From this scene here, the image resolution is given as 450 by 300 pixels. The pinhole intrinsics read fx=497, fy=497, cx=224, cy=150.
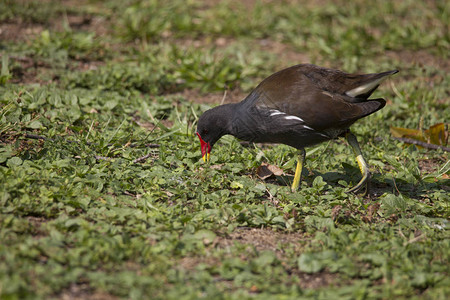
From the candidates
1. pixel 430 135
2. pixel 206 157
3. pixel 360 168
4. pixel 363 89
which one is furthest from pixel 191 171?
pixel 430 135

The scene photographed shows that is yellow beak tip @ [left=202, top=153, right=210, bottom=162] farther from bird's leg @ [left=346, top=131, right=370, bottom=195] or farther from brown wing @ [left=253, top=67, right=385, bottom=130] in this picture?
bird's leg @ [left=346, top=131, right=370, bottom=195]

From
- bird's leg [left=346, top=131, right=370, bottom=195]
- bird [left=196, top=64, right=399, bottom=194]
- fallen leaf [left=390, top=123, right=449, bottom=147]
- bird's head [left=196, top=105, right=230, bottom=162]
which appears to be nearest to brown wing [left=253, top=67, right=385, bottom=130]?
bird [left=196, top=64, right=399, bottom=194]

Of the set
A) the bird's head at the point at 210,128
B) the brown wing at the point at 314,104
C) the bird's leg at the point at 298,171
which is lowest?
the bird's leg at the point at 298,171

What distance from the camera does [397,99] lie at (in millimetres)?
6105

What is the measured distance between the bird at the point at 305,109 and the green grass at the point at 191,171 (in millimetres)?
329

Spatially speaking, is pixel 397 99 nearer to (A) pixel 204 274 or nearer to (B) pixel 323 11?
(B) pixel 323 11

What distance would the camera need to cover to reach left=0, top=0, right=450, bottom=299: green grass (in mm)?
2971

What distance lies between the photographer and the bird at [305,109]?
13.5 ft

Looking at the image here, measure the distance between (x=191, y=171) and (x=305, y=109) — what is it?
1.13 metres

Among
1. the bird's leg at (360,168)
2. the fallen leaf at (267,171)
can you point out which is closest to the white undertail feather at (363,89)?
the bird's leg at (360,168)

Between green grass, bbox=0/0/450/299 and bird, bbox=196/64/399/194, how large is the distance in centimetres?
33

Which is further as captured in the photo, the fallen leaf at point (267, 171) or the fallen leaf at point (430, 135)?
the fallen leaf at point (430, 135)

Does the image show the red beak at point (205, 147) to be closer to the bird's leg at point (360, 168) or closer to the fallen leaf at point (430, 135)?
the bird's leg at point (360, 168)

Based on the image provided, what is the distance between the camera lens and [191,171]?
14.4ft
